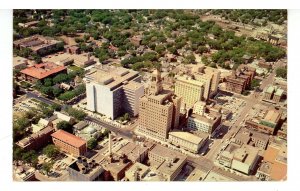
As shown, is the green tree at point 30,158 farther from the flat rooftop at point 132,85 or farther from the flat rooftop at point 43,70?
the flat rooftop at point 43,70

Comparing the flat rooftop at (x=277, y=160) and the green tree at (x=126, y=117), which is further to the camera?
the green tree at (x=126, y=117)

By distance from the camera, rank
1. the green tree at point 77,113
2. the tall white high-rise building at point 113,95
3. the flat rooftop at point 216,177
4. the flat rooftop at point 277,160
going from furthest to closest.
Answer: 1. the tall white high-rise building at point 113,95
2. the green tree at point 77,113
3. the flat rooftop at point 216,177
4. the flat rooftop at point 277,160

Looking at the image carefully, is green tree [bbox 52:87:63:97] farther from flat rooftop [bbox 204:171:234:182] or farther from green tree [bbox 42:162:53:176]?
flat rooftop [bbox 204:171:234:182]

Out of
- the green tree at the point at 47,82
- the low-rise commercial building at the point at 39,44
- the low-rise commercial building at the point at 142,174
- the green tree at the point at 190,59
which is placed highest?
the low-rise commercial building at the point at 39,44

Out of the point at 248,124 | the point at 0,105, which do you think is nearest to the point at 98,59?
the point at 248,124

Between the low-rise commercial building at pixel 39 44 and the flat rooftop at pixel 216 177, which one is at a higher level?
the low-rise commercial building at pixel 39 44

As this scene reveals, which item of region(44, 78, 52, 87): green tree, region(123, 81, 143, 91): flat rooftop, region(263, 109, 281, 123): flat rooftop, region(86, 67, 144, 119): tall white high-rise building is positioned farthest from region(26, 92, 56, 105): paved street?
region(263, 109, 281, 123): flat rooftop

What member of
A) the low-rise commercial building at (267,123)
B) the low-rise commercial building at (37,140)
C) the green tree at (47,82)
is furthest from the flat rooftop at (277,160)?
the green tree at (47,82)

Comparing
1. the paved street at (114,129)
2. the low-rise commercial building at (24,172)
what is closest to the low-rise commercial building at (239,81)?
the paved street at (114,129)

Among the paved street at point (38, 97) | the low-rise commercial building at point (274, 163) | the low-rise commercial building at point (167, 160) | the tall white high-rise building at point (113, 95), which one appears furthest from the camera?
the paved street at point (38, 97)
